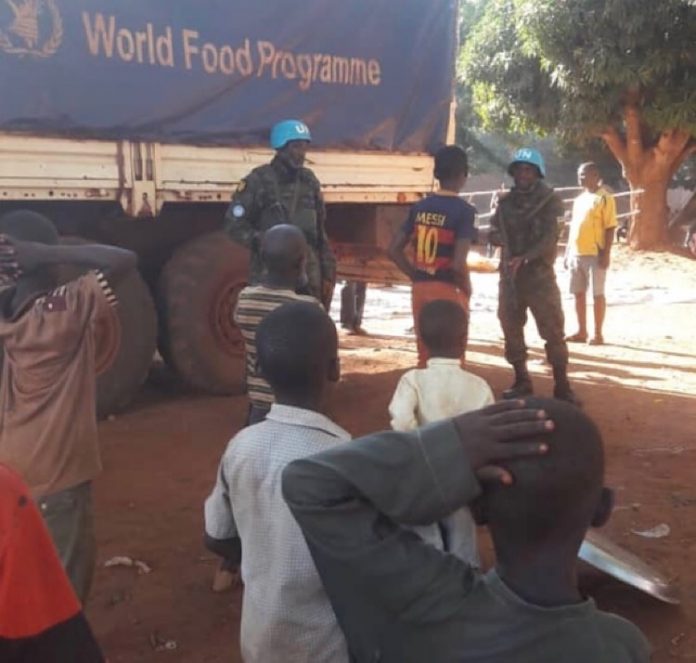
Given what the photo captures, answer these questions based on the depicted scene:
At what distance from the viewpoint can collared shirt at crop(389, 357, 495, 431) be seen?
3.12 m

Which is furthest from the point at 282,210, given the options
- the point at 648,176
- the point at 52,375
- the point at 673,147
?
the point at 648,176

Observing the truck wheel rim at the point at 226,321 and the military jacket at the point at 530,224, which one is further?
the truck wheel rim at the point at 226,321

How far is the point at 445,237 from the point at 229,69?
2254 mm

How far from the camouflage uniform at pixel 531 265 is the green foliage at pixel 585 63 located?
9646 mm

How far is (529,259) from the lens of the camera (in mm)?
6207

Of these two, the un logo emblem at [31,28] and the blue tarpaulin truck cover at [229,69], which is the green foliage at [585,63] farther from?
the un logo emblem at [31,28]

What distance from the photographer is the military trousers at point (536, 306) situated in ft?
20.9

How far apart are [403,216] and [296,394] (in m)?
5.75

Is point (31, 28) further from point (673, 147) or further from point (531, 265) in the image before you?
point (673, 147)

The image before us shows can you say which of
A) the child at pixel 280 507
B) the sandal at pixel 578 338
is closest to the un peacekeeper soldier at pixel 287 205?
the child at pixel 280 507

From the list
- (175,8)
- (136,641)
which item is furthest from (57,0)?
(136,641)

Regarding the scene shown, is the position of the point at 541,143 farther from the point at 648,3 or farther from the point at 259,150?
the point at 259,150

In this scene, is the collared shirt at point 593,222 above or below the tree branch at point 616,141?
below

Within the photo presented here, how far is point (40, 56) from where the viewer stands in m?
5.74
